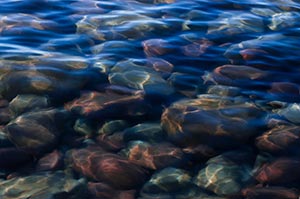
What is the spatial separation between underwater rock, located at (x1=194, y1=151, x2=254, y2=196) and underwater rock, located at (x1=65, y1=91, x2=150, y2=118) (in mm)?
1405

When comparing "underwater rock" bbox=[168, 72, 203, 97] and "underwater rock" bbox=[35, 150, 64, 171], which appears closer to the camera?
"underwater rock" bbox=[35, 150, 64, 171]

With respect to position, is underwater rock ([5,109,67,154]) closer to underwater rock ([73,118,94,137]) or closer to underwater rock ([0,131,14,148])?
underwater rock ([0,131,14,148])

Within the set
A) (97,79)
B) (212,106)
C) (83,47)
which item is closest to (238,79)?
(212,106)

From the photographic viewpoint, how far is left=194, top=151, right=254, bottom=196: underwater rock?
486 cm

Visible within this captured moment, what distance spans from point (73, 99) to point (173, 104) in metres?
1.48

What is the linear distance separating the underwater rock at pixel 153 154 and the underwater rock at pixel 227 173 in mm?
378

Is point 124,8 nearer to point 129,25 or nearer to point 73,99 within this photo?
point 129,25

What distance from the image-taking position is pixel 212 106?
615cm

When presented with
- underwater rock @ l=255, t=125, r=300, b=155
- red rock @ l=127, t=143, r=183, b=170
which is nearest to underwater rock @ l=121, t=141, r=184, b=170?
red rock @ l=127, t=143, r=183, b=170

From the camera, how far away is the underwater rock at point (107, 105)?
6047 millimetres

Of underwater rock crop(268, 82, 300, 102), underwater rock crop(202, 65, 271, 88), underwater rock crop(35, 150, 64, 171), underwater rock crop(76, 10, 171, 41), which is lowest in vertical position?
underwater rock crop(35, 150, 64, 171)

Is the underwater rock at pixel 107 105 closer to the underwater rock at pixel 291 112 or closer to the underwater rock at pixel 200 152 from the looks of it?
the underwater rock at pixel 200 152

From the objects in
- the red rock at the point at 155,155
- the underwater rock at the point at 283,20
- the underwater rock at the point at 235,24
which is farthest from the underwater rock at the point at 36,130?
the underwater rock at the point at 283,20

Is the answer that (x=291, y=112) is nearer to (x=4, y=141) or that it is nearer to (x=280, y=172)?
(x=280, y=172)
